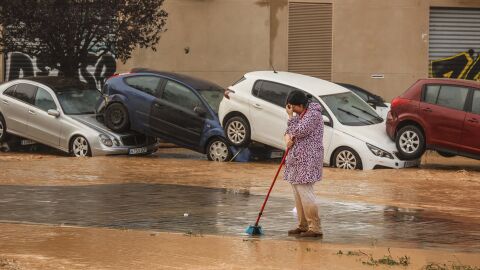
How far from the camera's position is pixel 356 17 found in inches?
1219

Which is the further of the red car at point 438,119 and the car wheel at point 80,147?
the car wheel at point 80,147

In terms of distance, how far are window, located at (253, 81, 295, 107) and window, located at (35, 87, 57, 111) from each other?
14.3 ft

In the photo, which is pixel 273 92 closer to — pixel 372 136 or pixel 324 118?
pixel 324 118

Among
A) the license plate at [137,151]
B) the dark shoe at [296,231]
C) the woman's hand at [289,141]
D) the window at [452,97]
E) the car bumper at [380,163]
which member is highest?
the woman's hand at [289,141]

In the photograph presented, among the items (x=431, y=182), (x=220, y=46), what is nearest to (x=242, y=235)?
(x=431, y=182)

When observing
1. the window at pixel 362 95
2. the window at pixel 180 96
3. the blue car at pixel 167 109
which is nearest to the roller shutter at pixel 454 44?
the window at pixel 362 95

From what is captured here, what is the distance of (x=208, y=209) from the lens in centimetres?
1266

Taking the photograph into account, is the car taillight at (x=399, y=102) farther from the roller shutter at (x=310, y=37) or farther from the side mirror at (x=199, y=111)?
the roller shutter at (x=310, y=37)

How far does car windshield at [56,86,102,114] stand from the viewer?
20.4 m

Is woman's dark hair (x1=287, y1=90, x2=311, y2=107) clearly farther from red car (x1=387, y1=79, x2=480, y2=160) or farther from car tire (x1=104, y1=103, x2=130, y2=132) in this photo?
car tire (x1=104, y1=103, x2=130, y2=132)

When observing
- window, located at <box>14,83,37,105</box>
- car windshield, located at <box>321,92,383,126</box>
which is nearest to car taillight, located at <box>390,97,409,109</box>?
car windshield, located at <box>321,92,383,126</box>

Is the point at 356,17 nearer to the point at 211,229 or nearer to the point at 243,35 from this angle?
the point at 243,35

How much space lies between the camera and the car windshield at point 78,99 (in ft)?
66.8

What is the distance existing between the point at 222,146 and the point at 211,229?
859 cm
